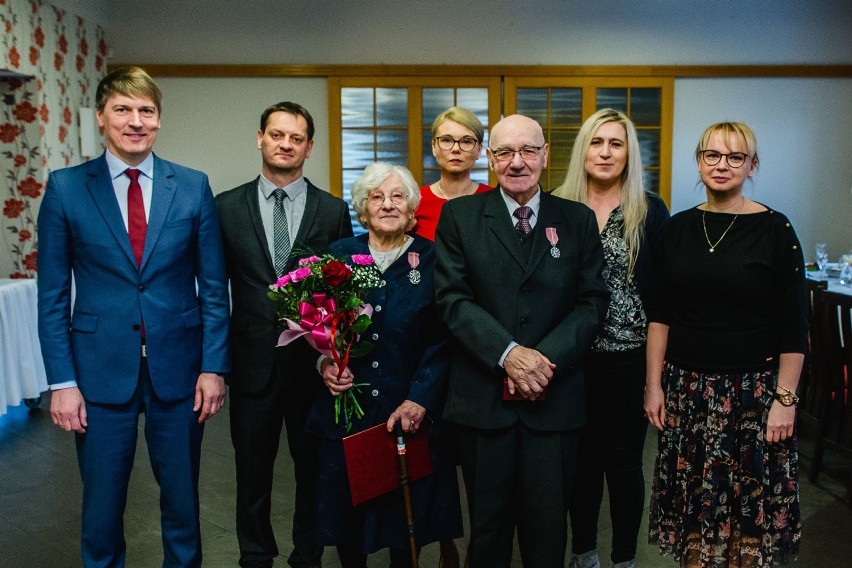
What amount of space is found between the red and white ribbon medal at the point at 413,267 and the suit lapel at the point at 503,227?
0.30 meters

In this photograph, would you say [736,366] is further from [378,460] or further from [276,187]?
[276,187]

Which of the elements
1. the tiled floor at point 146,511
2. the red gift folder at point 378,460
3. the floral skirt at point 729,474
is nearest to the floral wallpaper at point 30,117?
the tiled floor at point 146,511

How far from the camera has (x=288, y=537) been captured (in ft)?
11.1

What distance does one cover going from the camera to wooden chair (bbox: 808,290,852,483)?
373 cm

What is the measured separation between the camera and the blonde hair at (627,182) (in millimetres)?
2584

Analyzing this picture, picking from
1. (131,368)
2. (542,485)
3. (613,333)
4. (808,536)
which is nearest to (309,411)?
(131,368)

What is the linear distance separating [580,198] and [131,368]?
5.30 feet

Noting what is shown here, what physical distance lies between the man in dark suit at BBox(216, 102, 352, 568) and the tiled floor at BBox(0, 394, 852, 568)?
0.48 meters

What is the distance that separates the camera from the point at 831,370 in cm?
389

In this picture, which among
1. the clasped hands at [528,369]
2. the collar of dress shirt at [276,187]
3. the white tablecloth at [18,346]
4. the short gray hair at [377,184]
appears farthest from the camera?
the white tablecloth at [18,346]

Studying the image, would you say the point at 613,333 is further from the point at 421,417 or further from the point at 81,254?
the point at 81,254

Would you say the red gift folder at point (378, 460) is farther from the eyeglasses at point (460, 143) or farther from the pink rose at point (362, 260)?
the eyeglasses at point (460, 143)

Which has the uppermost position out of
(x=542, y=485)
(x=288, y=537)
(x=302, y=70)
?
(x=302, y=70)

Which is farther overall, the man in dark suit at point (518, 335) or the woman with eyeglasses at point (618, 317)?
the woman with eyeglasses at point (618, 317)
